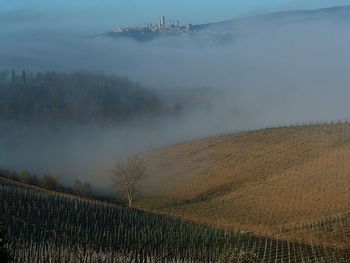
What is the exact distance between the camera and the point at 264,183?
61875mm

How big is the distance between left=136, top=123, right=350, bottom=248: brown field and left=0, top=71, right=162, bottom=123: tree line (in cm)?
5384

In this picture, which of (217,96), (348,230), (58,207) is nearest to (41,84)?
(217,96)

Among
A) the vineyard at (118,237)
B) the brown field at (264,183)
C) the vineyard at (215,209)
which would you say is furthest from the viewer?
the brown field at (264,183)

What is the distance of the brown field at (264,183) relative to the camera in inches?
1692

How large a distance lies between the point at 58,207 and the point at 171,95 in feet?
418

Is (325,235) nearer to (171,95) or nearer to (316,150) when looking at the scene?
(316,150)

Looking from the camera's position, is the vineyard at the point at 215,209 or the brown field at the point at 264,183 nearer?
the vineyard at the point at 215,209

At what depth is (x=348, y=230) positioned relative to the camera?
122 feet

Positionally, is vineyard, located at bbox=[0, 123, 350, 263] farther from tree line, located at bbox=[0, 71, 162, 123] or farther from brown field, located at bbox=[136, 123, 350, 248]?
tree line, located at bbox=[0, 71, 162, 123]

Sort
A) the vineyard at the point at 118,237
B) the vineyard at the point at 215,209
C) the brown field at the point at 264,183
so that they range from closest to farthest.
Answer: the vineyard at the point at 118,237
the vineyard at the point at 215,209
the brown field at the point at 264,183

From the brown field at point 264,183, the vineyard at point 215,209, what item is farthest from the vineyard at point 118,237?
the brown field at point 264,183

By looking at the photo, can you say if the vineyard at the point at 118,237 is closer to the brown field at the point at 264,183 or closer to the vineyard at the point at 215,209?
the vineyard at the point at 215,209

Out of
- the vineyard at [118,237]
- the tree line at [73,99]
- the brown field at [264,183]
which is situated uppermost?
the tree line at [73,99]

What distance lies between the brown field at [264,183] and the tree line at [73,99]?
53842 mm
